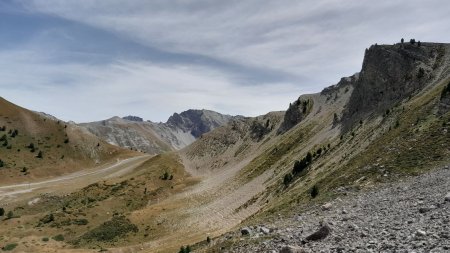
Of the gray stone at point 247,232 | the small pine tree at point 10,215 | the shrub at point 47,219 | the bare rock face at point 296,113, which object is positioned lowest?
the shrub at point 47,219

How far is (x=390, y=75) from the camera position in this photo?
253ft

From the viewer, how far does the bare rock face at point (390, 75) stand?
6981 centimetres

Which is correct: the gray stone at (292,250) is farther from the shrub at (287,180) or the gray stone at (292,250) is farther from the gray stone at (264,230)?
the shrub at (287,180)

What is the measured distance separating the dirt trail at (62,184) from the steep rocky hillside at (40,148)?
7.31m

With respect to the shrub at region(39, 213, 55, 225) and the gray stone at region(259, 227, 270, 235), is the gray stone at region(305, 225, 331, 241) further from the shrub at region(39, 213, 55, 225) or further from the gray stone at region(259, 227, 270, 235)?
the shrub at region(39, 213, 55, 225)

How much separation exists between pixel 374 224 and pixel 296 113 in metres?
106

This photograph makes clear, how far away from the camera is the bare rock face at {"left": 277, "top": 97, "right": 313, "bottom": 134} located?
125 metres

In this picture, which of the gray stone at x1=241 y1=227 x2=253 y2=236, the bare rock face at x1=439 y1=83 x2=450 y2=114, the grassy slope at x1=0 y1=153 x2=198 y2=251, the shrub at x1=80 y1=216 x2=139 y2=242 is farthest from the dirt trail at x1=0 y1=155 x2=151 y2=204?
the bare rock face at x1=439 y1=83 x2=450 y2=114

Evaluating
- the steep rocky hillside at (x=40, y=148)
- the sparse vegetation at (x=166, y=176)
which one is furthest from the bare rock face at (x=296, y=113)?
the steep rocky hillside at (x=40, y=148)

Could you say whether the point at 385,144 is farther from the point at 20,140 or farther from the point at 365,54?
the point at 20,140

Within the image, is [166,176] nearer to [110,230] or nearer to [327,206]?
[110,230]

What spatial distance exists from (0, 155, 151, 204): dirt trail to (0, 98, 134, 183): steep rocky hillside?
7307mm

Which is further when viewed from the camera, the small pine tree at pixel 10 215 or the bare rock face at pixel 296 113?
the bare rock face at pixel 296 113

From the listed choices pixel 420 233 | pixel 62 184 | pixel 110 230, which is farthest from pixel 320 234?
pixel 62 184
